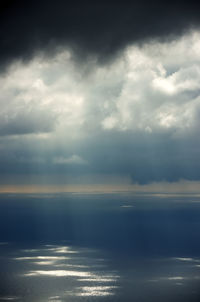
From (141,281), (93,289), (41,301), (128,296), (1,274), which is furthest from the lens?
(1,274)

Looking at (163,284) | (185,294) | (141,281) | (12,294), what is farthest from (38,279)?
(185,294)

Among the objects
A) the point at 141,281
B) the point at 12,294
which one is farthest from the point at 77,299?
the point at 141,281

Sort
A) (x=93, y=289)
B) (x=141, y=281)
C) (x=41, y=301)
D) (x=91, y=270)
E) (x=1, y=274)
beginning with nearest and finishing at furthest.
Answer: (x=41, y=301) < (x=93, y=289) < (x=141, y=281) < (x=1, y=274) < (x=91, y=270)

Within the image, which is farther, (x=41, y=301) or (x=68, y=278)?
(x=68, y=278)

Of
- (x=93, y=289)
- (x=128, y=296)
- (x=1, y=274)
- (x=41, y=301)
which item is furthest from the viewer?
(x=1, y=274)

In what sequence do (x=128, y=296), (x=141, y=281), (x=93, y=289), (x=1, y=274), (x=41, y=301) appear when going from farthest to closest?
1. (x=1, y=274)
2. (x=141, y=281)
3. (x=93, y=289)
4. (x=128, y=296)
5. (x=41, y=301)

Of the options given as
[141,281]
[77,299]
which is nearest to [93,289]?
[77,299]

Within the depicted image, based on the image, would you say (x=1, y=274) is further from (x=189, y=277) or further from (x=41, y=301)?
(x=189, y=277)

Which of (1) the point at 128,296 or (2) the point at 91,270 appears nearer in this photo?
(1) the point at 128,296

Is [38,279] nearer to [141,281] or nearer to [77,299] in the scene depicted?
[77,299]
